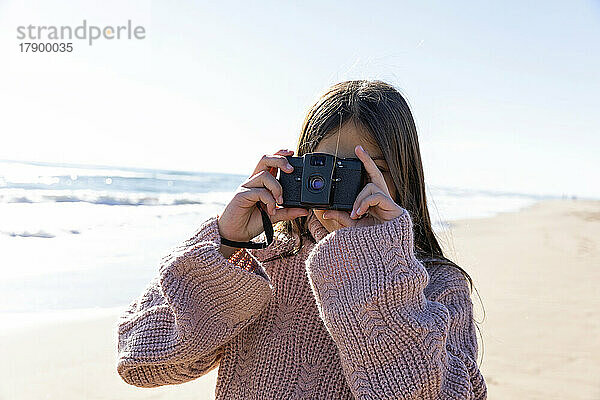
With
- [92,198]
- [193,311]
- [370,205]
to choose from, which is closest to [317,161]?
[370,205]

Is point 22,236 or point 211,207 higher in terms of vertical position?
point 22,236

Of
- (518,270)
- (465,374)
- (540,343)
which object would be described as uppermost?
(465,374)

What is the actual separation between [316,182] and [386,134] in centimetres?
20

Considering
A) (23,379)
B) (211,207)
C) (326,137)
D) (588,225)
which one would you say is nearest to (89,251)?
(23,379)

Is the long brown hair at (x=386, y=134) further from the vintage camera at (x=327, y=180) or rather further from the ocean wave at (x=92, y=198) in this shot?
the ocean wave at (x=92, y=198)

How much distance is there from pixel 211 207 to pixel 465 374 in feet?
33.8

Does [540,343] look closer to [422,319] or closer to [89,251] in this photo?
[422,319]

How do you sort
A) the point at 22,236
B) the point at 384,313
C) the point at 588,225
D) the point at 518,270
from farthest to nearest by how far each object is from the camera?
the point at 588,225
the point at 518,270
the point at 22,236
the point at 384,313

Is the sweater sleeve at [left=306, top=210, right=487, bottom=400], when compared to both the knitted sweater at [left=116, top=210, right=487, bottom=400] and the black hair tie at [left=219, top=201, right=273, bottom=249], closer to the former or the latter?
the knitted sweater at [left=116, top=210, right=487, bottom=400]

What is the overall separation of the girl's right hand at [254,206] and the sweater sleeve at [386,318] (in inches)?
6.7

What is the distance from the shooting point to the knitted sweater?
1094 millimetres

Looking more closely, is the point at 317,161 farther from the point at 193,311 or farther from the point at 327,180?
the point at 193,311

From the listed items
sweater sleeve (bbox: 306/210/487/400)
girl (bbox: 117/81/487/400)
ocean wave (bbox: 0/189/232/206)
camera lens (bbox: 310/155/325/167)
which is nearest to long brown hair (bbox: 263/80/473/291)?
girl (bbox: 117/81/487/400)

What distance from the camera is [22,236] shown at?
6.18 metres
